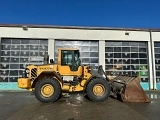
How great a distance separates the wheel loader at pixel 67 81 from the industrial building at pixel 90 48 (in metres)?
7.21

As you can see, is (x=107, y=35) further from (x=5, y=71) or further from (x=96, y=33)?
(x=5, y=71)

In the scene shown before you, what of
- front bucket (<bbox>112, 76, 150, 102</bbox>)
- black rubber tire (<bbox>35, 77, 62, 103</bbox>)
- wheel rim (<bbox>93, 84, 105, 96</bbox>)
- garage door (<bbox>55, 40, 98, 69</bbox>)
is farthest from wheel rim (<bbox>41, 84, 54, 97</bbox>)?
garage door (<bbox>55, 40, 98, 69</bbox>)

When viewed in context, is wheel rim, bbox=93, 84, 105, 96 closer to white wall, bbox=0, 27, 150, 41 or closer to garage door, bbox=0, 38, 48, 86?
white wall, bbox=0, 27, 150, 41

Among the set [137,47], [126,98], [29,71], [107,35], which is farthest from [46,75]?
[137,47]

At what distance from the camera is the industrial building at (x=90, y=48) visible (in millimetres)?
17344

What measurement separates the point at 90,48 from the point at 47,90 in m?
9.04

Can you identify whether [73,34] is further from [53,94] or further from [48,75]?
[53,94]

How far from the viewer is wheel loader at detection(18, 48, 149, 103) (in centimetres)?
981

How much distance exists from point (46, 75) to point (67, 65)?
4.02 feet

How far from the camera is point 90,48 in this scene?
18156mm

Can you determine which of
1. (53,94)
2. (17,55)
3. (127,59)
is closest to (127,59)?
(127,59)

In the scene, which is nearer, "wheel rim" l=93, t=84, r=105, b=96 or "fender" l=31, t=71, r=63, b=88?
"wheel rim" l=93, t=84, r=105, b=96

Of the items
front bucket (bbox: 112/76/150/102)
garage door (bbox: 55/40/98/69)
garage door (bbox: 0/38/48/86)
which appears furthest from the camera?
garage door (bbox: 55/40/98/69)

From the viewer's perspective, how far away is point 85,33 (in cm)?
1786
